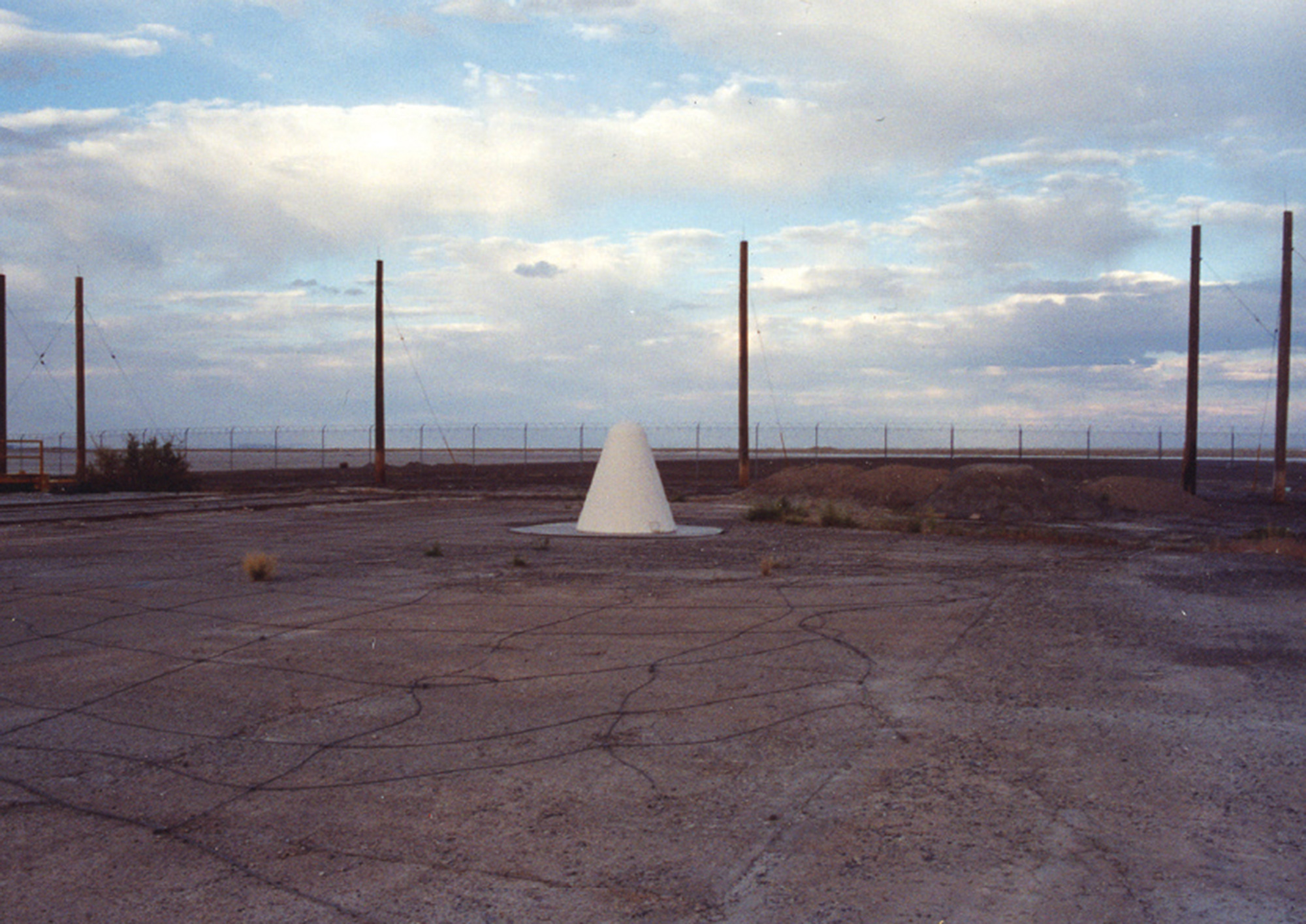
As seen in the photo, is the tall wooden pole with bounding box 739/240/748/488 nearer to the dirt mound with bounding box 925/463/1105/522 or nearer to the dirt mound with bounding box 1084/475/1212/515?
the dirt mound with bounding box 925/463/1105/522

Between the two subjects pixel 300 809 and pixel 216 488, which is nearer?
pixel 300 809

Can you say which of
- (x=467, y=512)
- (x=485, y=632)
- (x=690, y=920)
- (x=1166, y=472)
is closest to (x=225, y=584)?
(x=485, y=632)

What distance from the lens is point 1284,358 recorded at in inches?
1283

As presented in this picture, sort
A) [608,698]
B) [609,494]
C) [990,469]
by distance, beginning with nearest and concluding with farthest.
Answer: [608,698] → [609,494] → [990,469]

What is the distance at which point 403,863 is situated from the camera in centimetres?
437

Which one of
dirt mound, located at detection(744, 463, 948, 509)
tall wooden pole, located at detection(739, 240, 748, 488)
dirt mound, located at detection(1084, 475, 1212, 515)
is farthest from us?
tall wooden pole, located at detection(739, 240, 748, 488)

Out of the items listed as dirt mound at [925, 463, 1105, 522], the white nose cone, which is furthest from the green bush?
dirt mound at [925, 463, 1105, 522]

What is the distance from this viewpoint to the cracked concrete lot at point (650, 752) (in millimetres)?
4117

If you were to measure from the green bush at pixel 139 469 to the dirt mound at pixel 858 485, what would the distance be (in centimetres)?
1989

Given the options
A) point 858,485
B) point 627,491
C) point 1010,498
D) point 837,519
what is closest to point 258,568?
point 627,491

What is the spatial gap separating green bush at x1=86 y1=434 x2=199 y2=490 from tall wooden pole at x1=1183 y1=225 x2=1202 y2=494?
32.5 metres

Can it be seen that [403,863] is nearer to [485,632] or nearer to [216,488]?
[485,632]

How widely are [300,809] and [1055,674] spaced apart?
18.0 ft

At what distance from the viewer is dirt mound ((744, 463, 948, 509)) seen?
106 feet
